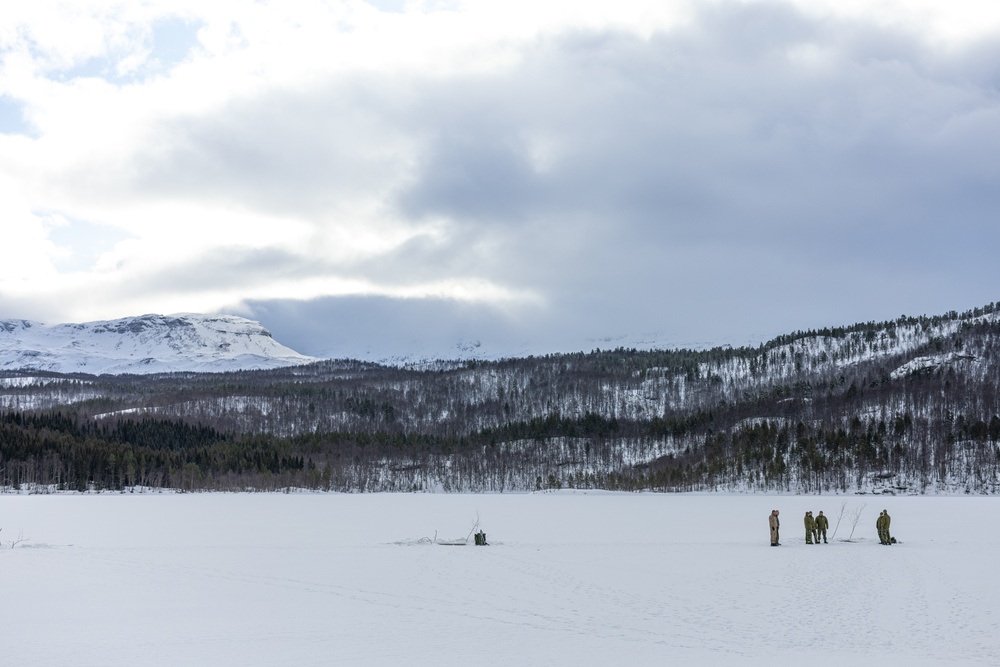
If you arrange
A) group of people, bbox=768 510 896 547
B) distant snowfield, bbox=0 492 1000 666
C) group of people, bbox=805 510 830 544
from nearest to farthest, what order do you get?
distant snowfield, bbox=0 492 1000 666 < group of people, bbox=768 510 896 547 < group of people, bbox=805 510 830 544

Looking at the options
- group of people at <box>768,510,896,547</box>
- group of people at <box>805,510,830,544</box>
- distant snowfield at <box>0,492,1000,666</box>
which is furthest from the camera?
group of people at <box>805,510,830,544</box>

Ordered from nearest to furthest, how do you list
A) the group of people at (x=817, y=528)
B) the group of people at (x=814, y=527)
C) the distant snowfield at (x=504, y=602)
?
1. the distant snowfield at (x=504, y=602)
2. the group of people at (x=817, y=528)
3. the group of people at (x=814, y=527)

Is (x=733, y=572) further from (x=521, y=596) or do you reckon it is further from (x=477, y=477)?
(x=477, y=477)

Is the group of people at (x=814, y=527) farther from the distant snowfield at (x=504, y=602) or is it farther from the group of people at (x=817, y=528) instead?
the distant snowfield at (x=504, y=602)

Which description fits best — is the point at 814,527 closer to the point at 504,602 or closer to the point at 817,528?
the point at 817,528

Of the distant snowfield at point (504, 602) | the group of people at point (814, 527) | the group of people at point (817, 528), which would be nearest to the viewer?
the distant snowfield at point (504, 602)

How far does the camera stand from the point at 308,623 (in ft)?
75.3

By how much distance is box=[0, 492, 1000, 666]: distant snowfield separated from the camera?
63.6 ft

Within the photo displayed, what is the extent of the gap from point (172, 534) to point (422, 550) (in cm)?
2308

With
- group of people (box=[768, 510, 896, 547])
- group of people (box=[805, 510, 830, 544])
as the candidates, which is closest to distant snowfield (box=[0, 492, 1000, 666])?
group of people (box=[768, 510, 896, 547])

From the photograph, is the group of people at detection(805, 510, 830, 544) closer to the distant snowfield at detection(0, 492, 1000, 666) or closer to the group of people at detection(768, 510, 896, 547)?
the group of people at detection(768, 510, 896, 547)

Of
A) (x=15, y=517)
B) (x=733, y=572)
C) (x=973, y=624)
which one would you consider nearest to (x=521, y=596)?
(x=733, y=572)

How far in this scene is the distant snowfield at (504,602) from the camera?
63.6ft

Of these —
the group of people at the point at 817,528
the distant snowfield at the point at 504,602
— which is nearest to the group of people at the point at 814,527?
the group of people at the point at 817,528
